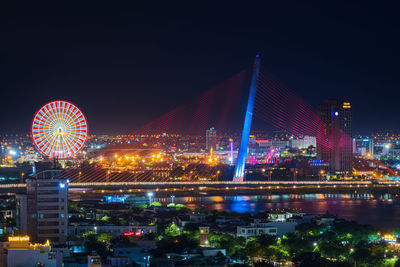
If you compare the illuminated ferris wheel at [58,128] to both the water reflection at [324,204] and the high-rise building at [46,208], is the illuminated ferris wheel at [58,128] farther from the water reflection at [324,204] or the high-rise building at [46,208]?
the high-rise building at [46,208]

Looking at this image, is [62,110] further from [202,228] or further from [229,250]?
[229,250]

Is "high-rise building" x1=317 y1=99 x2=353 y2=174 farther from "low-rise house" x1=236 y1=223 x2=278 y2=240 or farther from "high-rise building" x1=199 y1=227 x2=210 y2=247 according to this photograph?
"high-rise building" x1=199 y1=227 x2=210 y2=247

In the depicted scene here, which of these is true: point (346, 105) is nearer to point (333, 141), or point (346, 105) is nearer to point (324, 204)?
point (333, 141)

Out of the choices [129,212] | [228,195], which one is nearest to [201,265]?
[129,212]

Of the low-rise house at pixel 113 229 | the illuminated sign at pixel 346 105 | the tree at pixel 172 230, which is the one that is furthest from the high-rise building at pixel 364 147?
the low-rise house at pixel 113 229

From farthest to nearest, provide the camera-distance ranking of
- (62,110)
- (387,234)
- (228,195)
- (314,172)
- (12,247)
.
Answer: (314,172) < (228,195) < (62,110) < (387,234) < (12,247)

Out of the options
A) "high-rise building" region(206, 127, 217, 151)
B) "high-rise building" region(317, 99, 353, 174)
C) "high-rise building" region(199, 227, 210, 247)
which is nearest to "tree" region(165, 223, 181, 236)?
"high-rise building" region(199, 227, 210, 247)
